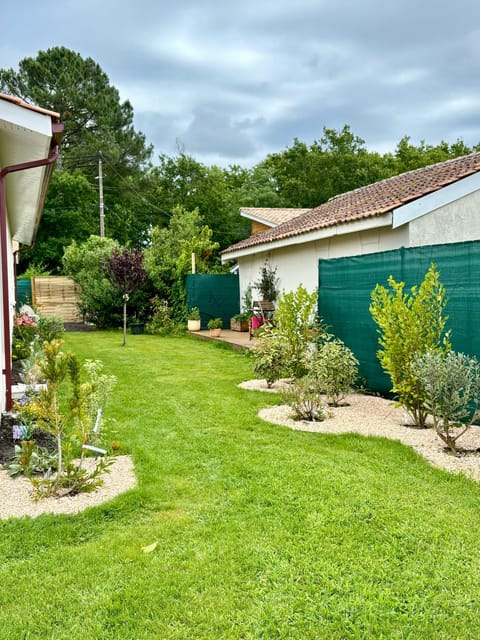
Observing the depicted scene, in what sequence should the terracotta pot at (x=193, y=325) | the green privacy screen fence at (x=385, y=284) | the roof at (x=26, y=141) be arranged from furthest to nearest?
1. the terracotta pot at (x=193, y=325)
2. the green privacy screen fence at (x=385, y=284)
3. the roof at (x=26, y=141)

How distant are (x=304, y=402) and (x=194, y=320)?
35.5 feet

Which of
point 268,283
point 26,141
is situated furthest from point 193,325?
point 26,141

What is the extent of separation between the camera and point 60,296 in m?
21.6

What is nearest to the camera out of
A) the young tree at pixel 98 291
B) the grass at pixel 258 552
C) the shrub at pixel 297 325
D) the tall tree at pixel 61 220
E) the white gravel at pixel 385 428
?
the grass at pixel 258 552

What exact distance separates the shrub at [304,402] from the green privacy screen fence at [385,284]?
1483 millimetres

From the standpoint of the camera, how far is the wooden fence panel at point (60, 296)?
21375 mm

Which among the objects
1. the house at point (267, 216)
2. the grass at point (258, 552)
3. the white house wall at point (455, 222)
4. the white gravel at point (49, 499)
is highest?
the house at point (267, 216)

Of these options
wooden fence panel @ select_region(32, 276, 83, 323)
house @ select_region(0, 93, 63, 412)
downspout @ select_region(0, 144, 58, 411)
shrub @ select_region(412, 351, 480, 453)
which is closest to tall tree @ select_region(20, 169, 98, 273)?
wooden fence panel @ select_region(32, 276, 83, 323)

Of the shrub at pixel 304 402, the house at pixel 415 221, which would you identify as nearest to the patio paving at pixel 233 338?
the house at pixel 415 221

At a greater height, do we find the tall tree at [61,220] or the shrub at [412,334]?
the tall tree at [61,220]

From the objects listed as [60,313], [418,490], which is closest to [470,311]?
[418,490]

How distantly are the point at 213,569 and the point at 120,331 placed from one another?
15510mm

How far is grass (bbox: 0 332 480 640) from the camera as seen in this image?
232cm

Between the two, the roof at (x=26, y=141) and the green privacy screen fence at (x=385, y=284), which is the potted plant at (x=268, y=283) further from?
the roof at (x=26, y=141)
